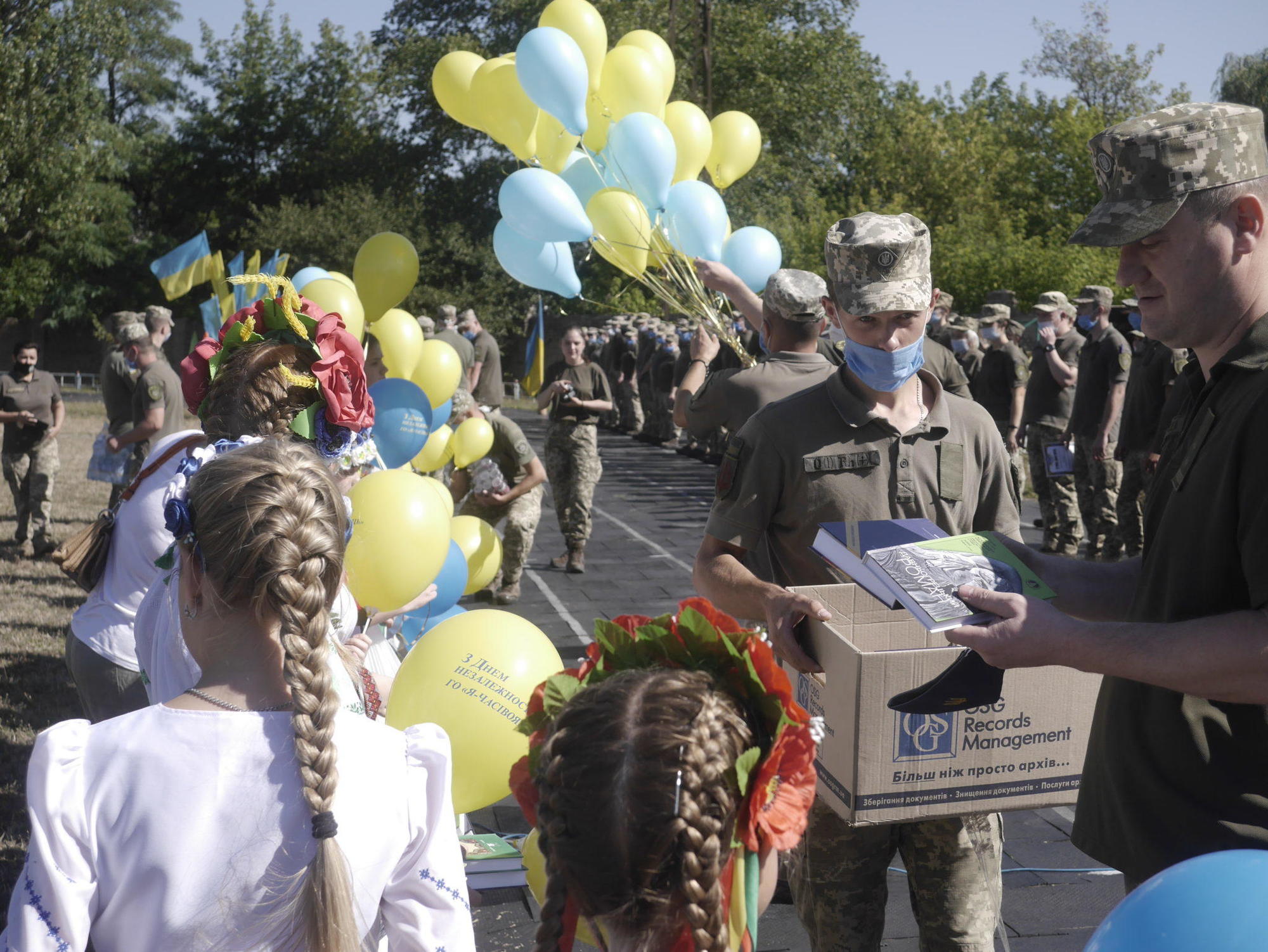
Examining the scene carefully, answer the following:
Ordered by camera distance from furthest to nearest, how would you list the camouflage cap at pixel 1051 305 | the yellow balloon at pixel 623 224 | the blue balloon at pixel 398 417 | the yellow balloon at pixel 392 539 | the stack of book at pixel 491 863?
the camouflage cap at pixel 1051 305 → the yellow balloon at pixel 623 224 → the blue balloon at pixel 398 417 → the stack of book at pixel 491 863 → the yellow balloon at pixel 392 539

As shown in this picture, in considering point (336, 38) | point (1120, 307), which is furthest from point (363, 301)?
point (336, 38)

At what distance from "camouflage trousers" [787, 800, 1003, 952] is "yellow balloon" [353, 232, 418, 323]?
3743 mm

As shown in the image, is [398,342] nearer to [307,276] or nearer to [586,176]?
[307,276]

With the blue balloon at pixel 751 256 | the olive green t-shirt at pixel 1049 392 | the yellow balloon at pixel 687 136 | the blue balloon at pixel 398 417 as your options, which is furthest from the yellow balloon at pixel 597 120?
the olive green t-shirt at pixel 1049 392

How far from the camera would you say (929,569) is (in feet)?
5.60

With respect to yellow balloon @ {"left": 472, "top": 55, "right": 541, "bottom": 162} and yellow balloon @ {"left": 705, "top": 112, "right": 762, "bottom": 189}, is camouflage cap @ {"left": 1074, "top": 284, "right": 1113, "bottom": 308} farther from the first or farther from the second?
yellow balloon @ {"left": 472, "top": 55, "right": 541, "bottom": 162}

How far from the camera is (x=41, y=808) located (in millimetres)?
1431

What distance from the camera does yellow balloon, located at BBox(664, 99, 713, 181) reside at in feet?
21.0

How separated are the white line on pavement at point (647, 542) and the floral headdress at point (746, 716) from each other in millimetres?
7656

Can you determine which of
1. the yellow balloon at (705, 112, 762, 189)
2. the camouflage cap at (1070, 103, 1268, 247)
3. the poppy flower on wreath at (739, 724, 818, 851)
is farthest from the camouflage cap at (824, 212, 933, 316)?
the yellow balloon at (705, 112, 762, 189)

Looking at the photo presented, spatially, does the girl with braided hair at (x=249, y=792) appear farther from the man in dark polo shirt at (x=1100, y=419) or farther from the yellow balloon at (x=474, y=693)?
the man in dark polo shirt at (x=1100, y=419)

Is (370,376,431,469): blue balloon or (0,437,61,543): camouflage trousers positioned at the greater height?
(370,376,431,469): blue balloon

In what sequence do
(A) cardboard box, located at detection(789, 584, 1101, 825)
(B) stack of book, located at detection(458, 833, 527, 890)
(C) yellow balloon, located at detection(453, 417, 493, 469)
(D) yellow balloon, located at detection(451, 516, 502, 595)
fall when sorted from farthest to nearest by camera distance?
(C) yellow balloon, located at detection(453, 417, 493, 469), (D) yellow balloon, located at detection(451, 516, 502, 595), (B) stack of book, located at detection(458, 833, 527, 890), (A) cardboard box, located at detection(789, 584, 1101, 825)

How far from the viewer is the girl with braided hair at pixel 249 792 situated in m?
1.46
